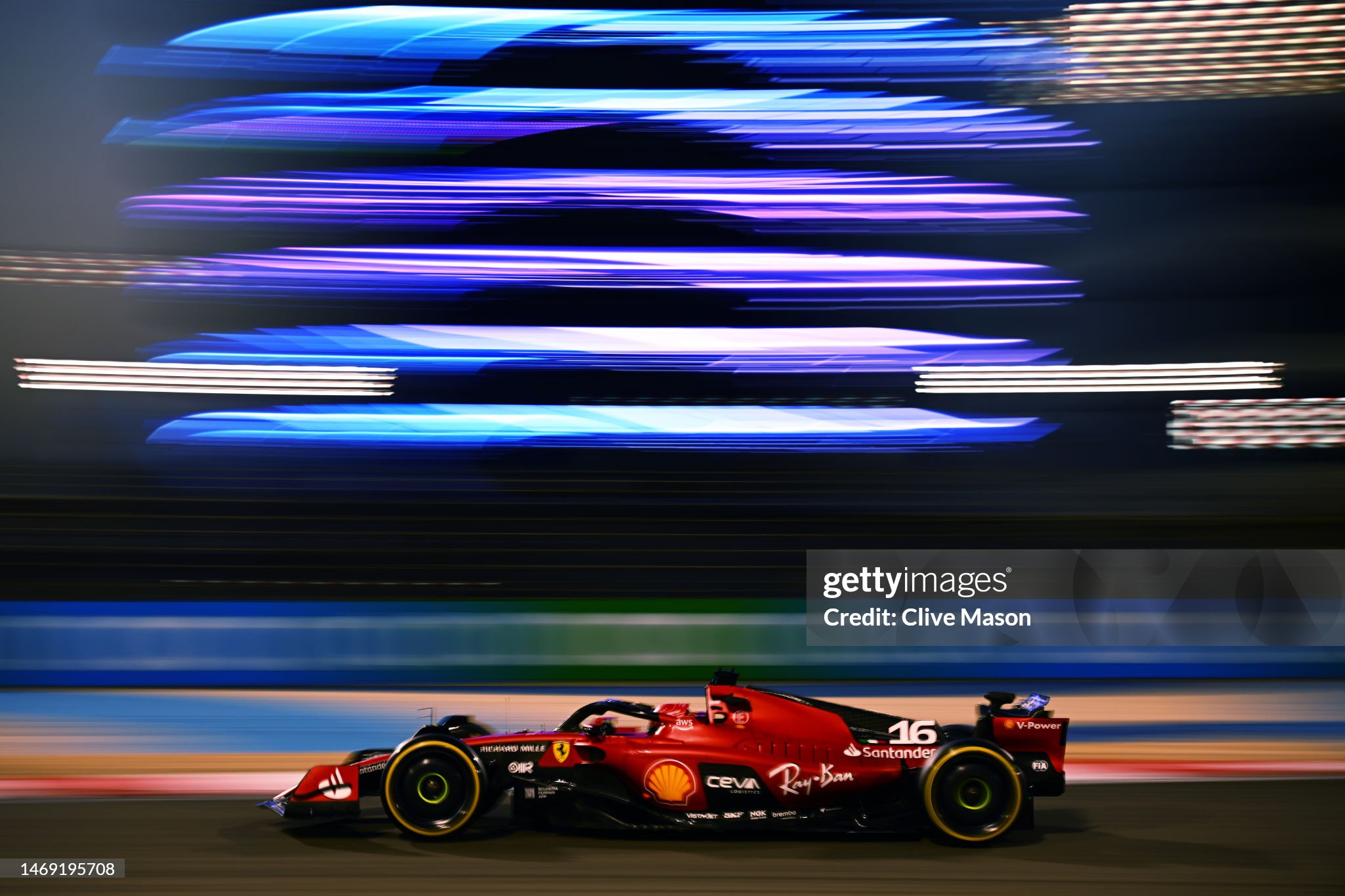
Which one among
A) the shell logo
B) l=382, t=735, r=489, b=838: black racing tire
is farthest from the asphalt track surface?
the shell logo

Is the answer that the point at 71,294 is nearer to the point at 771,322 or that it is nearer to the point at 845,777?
the point at 771,322

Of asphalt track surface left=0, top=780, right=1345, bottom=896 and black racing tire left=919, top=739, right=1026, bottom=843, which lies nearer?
asphalt track surface left=0, top=780, right=1345, bottom=896

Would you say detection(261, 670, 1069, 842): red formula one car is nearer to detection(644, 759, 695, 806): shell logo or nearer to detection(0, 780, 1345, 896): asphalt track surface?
detection(644, 759, 695, 806): shell logo

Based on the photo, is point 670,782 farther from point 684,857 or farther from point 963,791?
point 963,791

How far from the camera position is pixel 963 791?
473cm

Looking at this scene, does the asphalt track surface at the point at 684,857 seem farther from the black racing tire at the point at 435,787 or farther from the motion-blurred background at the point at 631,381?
the motion-blurred background at the point at 631,381

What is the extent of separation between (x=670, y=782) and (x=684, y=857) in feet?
1.04

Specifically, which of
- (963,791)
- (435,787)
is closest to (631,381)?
(435,787)

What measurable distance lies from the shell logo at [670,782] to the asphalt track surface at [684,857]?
8.2 inches

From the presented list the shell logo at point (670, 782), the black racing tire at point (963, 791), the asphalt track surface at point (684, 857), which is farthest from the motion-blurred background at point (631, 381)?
the shell logo at point (670, 782)

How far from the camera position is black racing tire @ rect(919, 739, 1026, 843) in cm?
469

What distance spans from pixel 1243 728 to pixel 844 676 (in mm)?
3405

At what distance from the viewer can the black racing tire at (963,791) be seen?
15.4 ft

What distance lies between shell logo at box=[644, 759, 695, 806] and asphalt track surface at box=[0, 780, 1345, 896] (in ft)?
0.68
